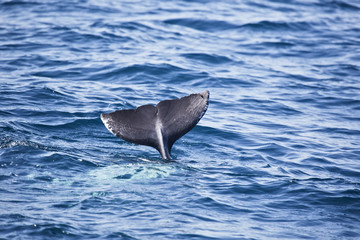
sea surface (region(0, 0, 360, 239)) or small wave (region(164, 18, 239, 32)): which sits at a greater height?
small wave (region(164, 18, 239, 32))

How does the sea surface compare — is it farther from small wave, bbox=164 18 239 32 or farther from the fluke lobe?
the fluke lobe

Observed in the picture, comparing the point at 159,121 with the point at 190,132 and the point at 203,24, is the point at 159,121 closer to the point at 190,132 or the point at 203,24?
the point at 190,132

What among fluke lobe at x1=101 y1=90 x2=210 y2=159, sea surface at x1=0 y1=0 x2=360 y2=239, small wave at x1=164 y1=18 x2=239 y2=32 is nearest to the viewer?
sea surface at x1=0 y1=0 x2=360 y2=239

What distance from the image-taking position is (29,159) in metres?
7.80

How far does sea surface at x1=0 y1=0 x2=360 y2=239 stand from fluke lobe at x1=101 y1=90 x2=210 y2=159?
40 centimetres

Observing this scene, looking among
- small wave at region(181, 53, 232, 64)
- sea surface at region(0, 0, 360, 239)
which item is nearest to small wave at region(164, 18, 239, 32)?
sea surface at region(0, 0, 360, 239)

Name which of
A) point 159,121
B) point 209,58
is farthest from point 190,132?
point 209,58

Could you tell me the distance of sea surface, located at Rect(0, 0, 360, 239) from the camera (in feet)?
21.2

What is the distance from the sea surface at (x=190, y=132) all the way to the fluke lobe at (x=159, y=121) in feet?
1.30

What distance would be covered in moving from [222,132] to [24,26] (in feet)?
32.7

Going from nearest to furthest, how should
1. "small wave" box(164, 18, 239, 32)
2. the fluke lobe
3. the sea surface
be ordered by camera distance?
1. the sea surface
2. the fluke lobe
3. "small wave" box(164, 18, 239, 32)

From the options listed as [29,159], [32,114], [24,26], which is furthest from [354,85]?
[24,26]

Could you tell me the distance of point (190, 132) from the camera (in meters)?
10.3

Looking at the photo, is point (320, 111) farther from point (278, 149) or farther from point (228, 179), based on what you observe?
point (228, 179)
